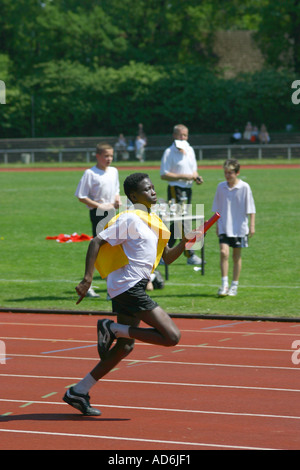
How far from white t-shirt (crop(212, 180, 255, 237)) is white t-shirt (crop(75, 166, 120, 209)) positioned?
1.46 metres

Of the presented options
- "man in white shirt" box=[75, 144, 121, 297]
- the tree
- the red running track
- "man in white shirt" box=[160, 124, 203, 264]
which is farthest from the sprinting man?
the tree

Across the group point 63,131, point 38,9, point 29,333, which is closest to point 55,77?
point 63,131

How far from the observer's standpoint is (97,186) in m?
11.8

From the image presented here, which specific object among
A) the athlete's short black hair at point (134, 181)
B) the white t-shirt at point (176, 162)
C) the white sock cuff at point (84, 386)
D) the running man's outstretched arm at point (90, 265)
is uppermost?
the athlete's short black hair at point (134, 181)

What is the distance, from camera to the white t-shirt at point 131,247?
646cm

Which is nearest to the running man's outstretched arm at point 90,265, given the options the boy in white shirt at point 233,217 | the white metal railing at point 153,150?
the boy in white shirt at point 233,217

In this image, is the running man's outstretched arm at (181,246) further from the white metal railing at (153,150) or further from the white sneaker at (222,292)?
the white metal railing at (153,150)

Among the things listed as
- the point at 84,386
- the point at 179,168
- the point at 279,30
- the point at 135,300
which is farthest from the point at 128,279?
the point at 279,30

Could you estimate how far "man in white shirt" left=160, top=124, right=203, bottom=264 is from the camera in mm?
14219

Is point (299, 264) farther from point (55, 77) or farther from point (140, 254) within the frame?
point (55, 77)

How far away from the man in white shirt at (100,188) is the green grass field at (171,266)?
1.25m

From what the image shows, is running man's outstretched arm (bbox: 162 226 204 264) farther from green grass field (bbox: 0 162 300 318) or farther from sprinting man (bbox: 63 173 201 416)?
green grass field (bbox: 0 162 300 318)

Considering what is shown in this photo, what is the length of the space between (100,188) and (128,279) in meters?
5.43

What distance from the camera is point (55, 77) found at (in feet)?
198
